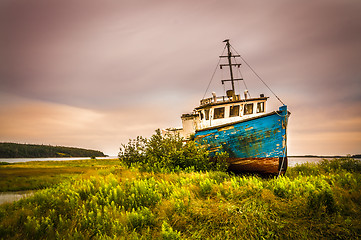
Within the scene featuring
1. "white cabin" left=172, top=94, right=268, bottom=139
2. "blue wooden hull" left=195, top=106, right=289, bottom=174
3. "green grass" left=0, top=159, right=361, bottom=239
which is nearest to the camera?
"green grass" left=0, top=159, right=361, bottom=239

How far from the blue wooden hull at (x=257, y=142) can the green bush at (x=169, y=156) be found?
864mm

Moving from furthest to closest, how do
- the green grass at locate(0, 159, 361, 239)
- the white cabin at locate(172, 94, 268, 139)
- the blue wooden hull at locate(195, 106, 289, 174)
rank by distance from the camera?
the white cabin at locate(172, 94, 268, 139)
the blue wooden hull at locate(195, 106, 289, 174)
the green grass at locate(0, 159, 361, 239)

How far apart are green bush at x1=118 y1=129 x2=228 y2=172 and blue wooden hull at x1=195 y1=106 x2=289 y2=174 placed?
0.86 meters

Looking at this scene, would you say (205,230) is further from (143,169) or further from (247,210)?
(143,169)

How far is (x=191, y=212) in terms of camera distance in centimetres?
511

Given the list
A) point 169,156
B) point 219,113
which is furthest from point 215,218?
point 219,113

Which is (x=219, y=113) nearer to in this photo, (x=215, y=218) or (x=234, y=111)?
(x=234, y=111)

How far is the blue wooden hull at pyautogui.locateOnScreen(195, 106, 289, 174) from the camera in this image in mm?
11781

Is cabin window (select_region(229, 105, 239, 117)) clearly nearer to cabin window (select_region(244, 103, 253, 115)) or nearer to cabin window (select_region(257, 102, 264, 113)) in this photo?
cabin window (select_region(244, 103, 253, 115))

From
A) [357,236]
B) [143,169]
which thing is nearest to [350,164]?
[357,236]

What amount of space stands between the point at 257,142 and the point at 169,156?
5653 millimetres

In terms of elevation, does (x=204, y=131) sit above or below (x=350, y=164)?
above

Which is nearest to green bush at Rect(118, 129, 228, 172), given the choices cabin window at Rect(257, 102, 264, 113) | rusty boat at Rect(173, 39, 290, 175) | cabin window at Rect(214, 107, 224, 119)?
rusty boat at Rect(173, 39, 290, 175)

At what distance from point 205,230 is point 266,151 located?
8931 mm
